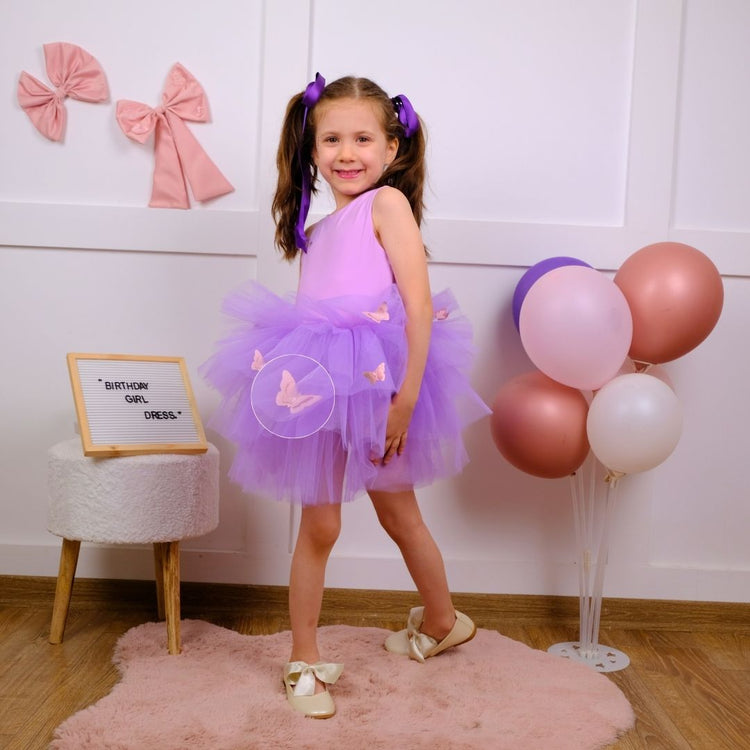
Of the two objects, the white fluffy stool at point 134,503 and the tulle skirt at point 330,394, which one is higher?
the tulle skirt at point 330,394

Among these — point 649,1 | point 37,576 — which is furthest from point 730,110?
point 37,576

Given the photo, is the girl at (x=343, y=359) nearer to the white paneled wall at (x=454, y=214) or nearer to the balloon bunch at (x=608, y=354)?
the balloon bunch at (x=608, y=354)

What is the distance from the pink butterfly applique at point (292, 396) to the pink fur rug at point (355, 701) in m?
0.62

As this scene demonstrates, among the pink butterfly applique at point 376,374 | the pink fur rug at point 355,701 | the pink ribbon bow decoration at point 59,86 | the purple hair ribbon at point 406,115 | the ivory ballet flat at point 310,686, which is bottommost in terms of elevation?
the pink fur rug at point 355,701

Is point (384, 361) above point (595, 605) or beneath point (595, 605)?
above

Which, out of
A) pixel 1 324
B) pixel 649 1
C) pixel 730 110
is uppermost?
pixel 649 1

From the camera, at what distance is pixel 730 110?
2449mm

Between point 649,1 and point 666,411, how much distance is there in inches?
46.5

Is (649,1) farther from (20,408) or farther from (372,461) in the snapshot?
(20,408)

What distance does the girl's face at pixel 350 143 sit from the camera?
73.3 inches

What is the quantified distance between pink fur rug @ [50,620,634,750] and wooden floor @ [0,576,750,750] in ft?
0.27

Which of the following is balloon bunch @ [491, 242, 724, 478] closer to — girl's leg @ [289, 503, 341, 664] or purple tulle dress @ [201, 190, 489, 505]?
purple tulle dress @ [201, 190, 489, 505]

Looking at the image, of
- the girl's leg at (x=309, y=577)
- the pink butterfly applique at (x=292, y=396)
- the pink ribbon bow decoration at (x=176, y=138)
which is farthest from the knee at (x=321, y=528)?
the pink ribbon bow decoration at (x=176, y=138)

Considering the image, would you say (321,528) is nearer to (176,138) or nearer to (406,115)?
(406,115)
